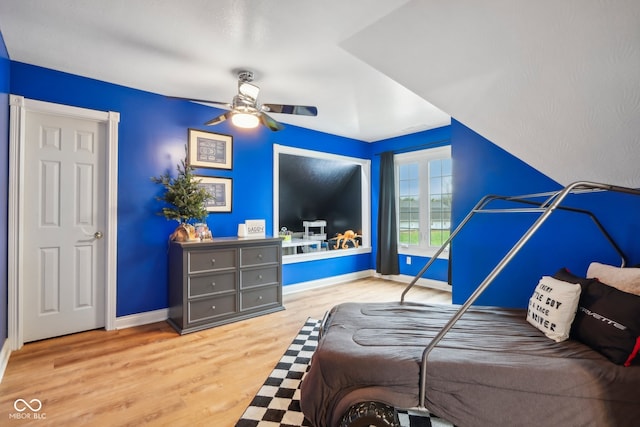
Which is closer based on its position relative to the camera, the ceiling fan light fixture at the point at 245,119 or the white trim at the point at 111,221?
the ceiling fan light fixture at the point at 245,119

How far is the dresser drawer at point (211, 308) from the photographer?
9.88ft

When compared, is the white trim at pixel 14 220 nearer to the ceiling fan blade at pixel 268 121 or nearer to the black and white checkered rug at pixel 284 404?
the ceiling fan blade at pixel 268 121

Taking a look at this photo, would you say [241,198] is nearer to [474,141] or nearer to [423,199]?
[474,141]

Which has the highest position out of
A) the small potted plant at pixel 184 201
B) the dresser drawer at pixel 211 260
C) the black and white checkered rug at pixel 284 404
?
the small potted plant at pixel 184 201

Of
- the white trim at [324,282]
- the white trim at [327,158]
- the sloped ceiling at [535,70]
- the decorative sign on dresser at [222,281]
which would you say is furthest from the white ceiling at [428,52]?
the white trim at [324,282]

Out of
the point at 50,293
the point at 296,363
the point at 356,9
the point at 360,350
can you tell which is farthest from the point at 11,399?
the point at 356,9

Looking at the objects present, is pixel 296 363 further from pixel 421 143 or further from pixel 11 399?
pixel 421 143

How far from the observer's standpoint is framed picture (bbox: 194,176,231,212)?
3600 millimetres

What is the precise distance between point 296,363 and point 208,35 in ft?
8.44

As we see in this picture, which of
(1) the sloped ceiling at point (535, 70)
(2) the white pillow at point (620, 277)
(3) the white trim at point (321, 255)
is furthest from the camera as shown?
(3) the white trim at point (321, 255)

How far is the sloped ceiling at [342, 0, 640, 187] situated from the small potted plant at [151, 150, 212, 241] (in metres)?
2.06

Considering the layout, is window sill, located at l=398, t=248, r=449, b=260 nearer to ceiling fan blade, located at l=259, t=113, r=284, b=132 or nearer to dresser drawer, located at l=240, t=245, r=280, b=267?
dresser drawer, located at l=240, t=245, r=280, b=267

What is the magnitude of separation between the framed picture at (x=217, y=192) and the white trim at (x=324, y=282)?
148 cm

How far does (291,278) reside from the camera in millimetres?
4434
